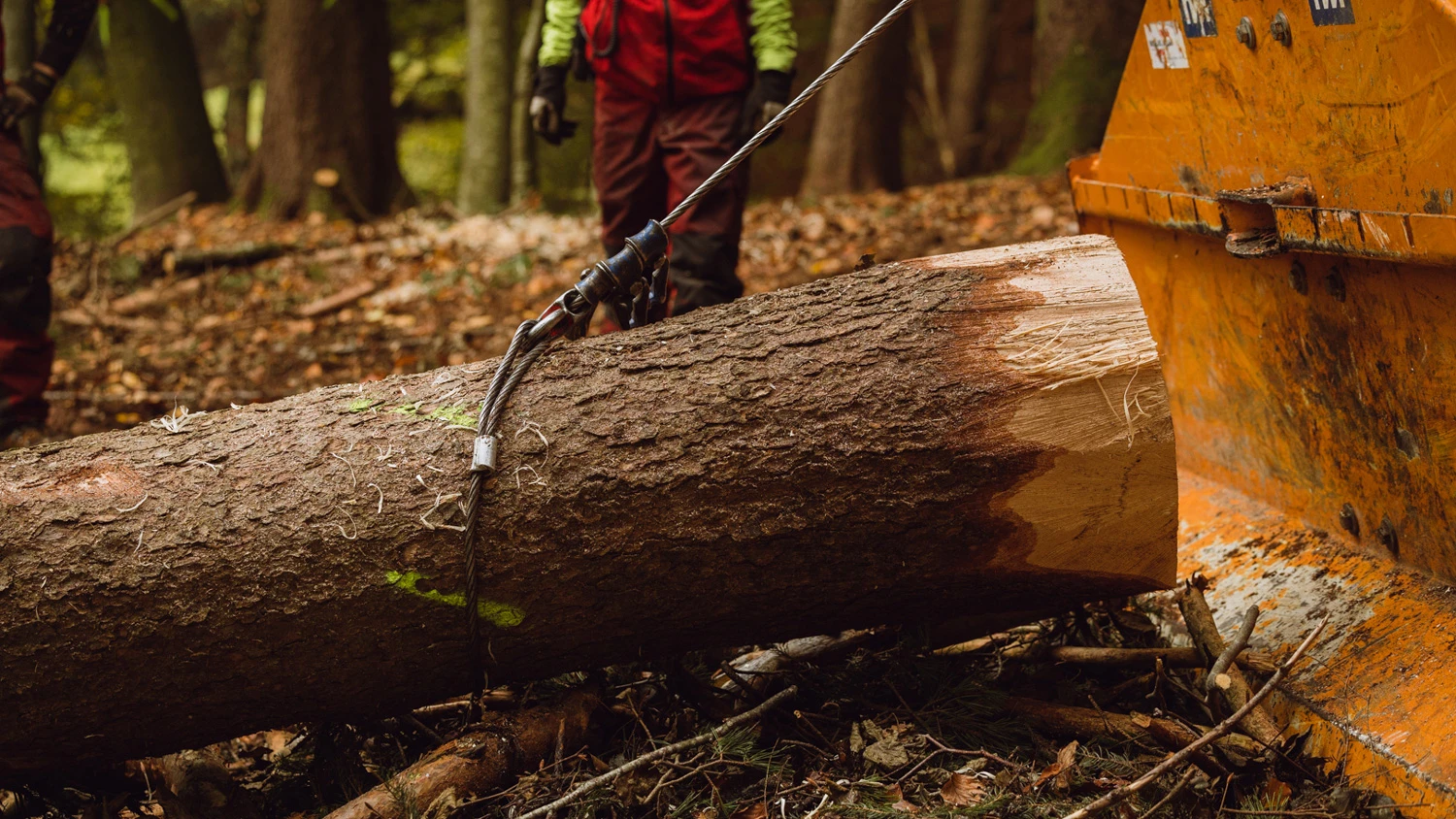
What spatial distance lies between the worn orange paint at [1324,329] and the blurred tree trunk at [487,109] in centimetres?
709

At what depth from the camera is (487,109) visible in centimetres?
943

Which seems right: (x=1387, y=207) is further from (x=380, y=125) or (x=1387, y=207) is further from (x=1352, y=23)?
(x=380, y=125)

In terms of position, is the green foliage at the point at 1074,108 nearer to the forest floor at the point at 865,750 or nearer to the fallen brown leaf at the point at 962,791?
the forest floor at the point at 865,750

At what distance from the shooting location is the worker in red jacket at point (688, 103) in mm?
3828

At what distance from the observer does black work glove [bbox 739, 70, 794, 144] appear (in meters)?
3.86

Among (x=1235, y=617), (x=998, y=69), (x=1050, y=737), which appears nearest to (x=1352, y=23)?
(x=1235, y=617)

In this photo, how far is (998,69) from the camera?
1600 cm

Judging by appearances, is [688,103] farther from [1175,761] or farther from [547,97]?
[1175,761]

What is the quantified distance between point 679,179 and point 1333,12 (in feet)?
7.54

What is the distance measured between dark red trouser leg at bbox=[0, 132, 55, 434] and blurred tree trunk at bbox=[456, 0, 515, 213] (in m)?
5.40

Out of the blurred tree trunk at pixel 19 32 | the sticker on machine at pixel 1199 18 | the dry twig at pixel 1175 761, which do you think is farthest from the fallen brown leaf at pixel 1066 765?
the blurred tree trunk at pixel 19 32

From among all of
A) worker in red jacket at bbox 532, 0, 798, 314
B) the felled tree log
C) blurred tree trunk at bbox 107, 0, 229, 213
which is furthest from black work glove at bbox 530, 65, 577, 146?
blurred tree trunk at bbox 107, 0, 229, 213

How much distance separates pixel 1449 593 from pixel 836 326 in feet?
4.48

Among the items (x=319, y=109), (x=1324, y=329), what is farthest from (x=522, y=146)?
(x=1324, y=329)
